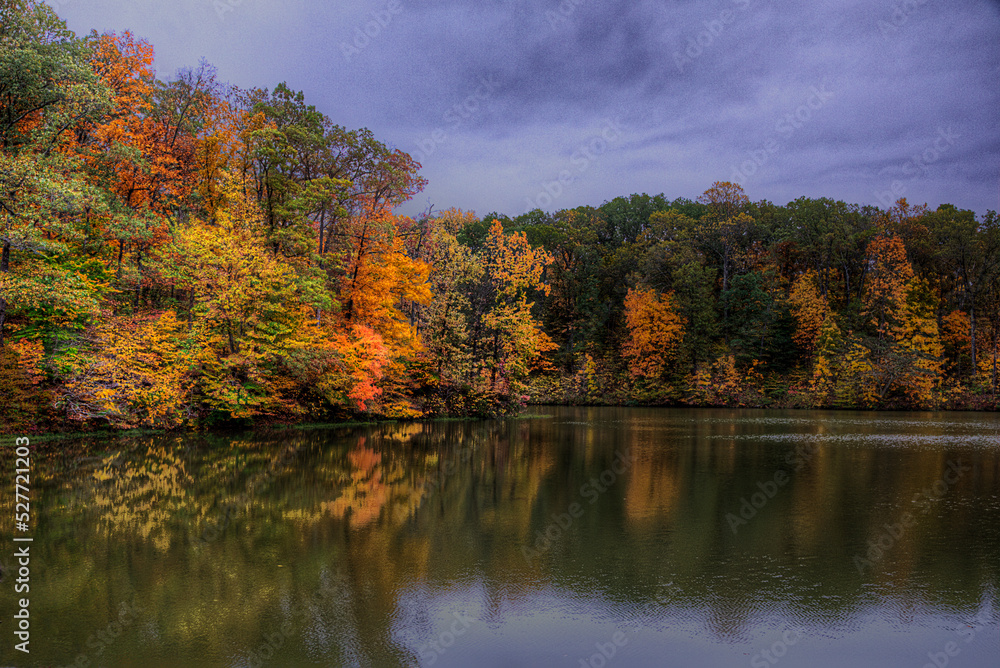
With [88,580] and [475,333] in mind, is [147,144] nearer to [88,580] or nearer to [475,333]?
[475,333]

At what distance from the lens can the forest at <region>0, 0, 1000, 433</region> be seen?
18.1 m

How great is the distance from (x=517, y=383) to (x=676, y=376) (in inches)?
869

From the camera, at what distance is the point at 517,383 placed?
109 feet

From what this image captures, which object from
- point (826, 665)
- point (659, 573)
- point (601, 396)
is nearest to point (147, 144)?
point (659, 573)

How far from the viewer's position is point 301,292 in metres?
24.0
